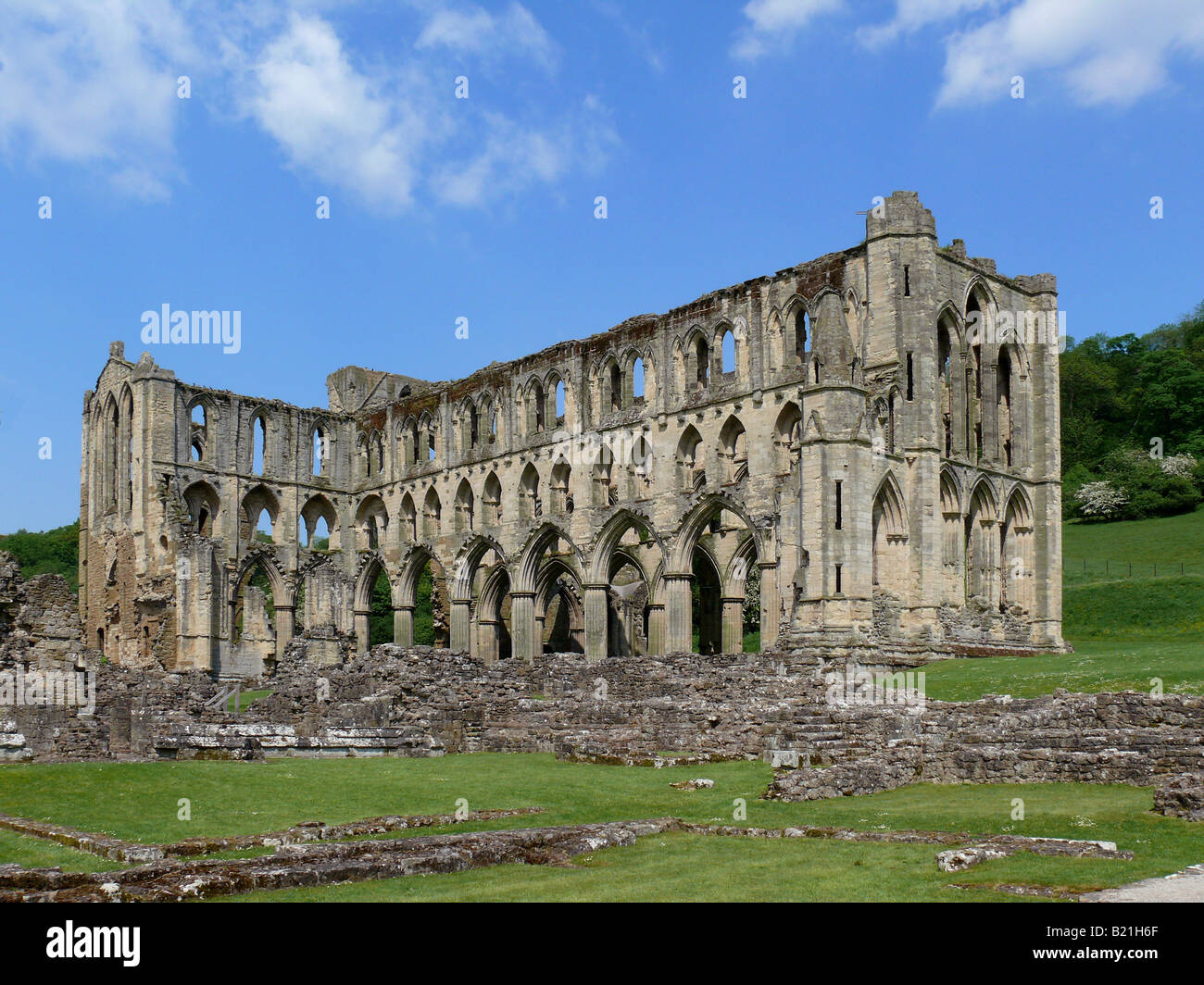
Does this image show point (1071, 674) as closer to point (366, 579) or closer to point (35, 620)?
point (35, 620)

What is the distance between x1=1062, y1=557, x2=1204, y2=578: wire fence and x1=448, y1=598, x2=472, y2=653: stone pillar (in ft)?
87.6

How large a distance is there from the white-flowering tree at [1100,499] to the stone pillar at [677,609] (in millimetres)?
34037

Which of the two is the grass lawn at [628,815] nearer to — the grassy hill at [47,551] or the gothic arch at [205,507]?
the gothic arch at [205,507]

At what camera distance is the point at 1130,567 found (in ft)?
200

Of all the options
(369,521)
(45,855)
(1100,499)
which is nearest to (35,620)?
(45,855)

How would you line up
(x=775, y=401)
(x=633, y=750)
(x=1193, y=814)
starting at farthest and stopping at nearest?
1. (x=775, y=401)
2. (x=633, y=750)
3. (x=1193, y=814)

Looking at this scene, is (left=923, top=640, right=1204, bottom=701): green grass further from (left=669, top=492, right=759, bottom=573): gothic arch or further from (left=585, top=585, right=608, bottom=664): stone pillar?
(left=585, top=585, right=608, bottom=664): stone pillar

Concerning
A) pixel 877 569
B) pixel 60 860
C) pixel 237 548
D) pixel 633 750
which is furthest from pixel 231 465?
pixel 60 860

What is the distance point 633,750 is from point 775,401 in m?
21.7

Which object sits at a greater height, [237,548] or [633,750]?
[237,548]

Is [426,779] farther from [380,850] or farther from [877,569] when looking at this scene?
[877,569]

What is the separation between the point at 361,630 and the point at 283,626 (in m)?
3.95

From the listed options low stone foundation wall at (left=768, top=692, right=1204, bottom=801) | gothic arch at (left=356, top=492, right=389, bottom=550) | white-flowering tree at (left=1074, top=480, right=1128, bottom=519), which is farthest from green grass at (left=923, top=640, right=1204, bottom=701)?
white-flowering tree at (left=1074, top=480, right=1128, bottom=519)
